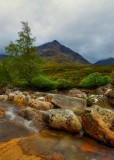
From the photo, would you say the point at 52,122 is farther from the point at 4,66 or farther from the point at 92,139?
the point at 4,66

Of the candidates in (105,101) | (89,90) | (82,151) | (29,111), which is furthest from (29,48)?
(82,151)

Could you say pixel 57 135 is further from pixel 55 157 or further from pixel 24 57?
pixel 24 57

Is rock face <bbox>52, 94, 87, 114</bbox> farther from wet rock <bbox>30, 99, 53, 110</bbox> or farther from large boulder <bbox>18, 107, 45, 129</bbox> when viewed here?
large boulder <bbox>18, 107, 45, 129</bbox>

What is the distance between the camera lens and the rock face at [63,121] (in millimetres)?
22547

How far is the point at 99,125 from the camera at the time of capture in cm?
2119

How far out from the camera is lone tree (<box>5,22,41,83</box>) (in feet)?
226

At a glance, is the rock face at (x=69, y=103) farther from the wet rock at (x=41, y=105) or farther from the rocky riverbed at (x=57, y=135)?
the rocky riverbed at (x=57, y=135)

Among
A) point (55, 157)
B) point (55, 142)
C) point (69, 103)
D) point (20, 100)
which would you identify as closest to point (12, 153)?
point (55, 157)

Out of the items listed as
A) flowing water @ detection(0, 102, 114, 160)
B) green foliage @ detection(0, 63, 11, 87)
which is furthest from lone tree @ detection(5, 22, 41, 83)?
flowing water @ detection(0, 102, 114, 160)

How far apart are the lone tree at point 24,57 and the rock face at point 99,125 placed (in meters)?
46.2

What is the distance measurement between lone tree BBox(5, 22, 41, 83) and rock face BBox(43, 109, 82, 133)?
44900 millimetres

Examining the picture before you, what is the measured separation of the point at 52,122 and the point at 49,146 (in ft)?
16.1

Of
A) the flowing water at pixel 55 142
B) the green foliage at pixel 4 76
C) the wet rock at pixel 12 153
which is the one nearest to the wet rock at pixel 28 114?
the flowing water at pixel 55 142

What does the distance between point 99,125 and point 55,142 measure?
3.82m
